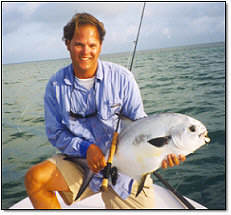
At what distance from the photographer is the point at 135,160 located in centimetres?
173

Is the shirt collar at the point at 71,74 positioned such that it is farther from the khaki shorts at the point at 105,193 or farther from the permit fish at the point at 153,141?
the khaki shorts at the point at 105,193

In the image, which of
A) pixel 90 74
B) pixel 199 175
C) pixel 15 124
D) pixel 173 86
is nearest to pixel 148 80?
pixel 173 86

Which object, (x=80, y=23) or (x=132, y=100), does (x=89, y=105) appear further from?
(x=80, y=23)

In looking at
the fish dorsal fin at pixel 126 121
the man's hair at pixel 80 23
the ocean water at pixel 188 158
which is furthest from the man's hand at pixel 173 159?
the ocean water at pixel 188 158

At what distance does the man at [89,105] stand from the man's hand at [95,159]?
86mm

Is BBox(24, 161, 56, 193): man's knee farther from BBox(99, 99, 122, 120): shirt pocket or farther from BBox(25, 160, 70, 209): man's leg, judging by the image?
BBox(99, 99, 122, 120): shirt pocket

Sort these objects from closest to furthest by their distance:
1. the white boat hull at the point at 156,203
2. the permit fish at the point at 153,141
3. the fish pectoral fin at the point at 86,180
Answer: the permit fish at the point at 153,141, the fish pectoral fin at the point at 86,180, the white boat hull at the point at 156,203

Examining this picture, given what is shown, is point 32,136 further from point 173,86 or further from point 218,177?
point 173,86

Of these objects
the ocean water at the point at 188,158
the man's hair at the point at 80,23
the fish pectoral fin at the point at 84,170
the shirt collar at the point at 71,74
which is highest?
the man's hair at the point at 80,23

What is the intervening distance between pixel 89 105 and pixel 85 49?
426 mm

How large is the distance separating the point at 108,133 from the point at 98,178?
35cm

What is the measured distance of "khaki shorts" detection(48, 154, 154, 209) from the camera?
1.86m

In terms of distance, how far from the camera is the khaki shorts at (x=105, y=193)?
186cm

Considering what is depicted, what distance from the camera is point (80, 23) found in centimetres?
194
